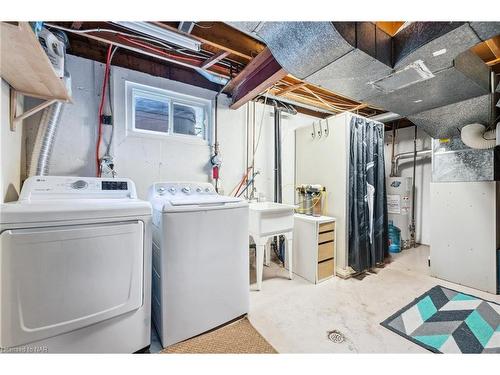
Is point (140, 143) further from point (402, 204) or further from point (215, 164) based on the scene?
point (402, 204)

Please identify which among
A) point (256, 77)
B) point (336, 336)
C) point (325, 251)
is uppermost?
point (256, 77)

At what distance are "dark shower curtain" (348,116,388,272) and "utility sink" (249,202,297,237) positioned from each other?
0.81 metres

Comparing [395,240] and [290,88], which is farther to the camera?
[395,240]

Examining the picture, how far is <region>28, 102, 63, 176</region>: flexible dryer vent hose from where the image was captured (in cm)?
162

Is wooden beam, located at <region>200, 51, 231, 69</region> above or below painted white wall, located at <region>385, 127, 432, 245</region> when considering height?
above

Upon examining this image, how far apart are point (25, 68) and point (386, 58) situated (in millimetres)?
2231

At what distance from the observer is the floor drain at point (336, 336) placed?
4.91 feet

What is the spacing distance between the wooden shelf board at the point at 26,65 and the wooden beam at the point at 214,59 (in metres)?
1.16

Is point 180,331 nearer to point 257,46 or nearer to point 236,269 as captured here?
point 236,269

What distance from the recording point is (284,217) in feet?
7.66

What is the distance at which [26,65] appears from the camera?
118cm

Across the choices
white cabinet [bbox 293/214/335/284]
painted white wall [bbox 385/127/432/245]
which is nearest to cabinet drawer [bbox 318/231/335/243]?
white cabinet [bbox 293/214/335/284]

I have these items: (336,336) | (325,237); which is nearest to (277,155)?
(325,237)

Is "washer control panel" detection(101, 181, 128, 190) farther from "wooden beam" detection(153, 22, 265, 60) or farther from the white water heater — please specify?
the white water heater
